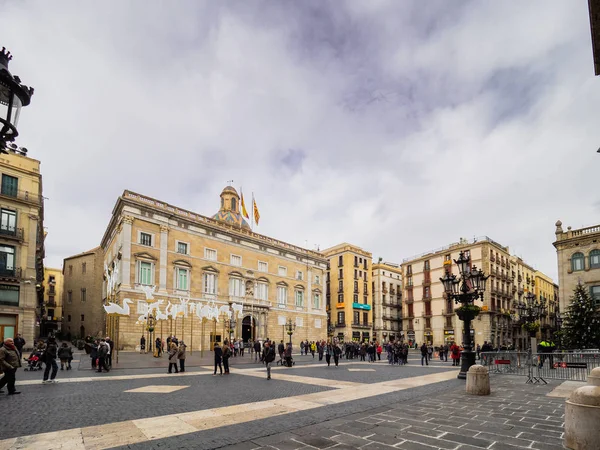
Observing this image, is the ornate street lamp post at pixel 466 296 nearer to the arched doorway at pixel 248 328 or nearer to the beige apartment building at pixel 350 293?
the arched doorway at pixel 248 328

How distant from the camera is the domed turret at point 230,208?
2229 inches

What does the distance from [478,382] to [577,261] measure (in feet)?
103

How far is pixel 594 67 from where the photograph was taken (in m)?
7.58

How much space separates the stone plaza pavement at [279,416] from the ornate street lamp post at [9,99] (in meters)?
4.69

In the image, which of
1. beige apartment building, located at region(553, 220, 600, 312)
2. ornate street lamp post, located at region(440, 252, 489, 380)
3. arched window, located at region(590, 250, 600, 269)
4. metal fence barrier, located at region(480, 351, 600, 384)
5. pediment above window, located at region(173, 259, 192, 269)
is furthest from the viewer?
pediment above window, located at region(173, 259, 192, 269)

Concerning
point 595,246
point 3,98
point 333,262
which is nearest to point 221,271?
point 333,262

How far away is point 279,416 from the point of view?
26.6ft

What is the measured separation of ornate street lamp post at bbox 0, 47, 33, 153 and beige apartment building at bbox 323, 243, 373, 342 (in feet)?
194

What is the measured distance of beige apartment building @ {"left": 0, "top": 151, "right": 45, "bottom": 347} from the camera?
28812 millimetres

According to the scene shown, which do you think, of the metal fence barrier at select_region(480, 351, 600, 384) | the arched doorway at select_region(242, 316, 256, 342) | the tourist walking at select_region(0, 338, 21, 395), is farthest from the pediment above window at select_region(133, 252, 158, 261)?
the metal fence barrier at select_region(480, 351, 600, 384)

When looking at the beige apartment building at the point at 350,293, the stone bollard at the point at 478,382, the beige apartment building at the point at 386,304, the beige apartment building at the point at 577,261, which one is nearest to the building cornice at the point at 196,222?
the beige apartment building at the point at 350,293

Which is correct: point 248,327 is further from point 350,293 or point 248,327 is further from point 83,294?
point 83,294

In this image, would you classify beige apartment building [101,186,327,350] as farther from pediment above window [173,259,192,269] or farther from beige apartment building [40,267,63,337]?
beige apartment building [40,267,63,337]

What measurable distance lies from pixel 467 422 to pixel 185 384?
9.43 meters
